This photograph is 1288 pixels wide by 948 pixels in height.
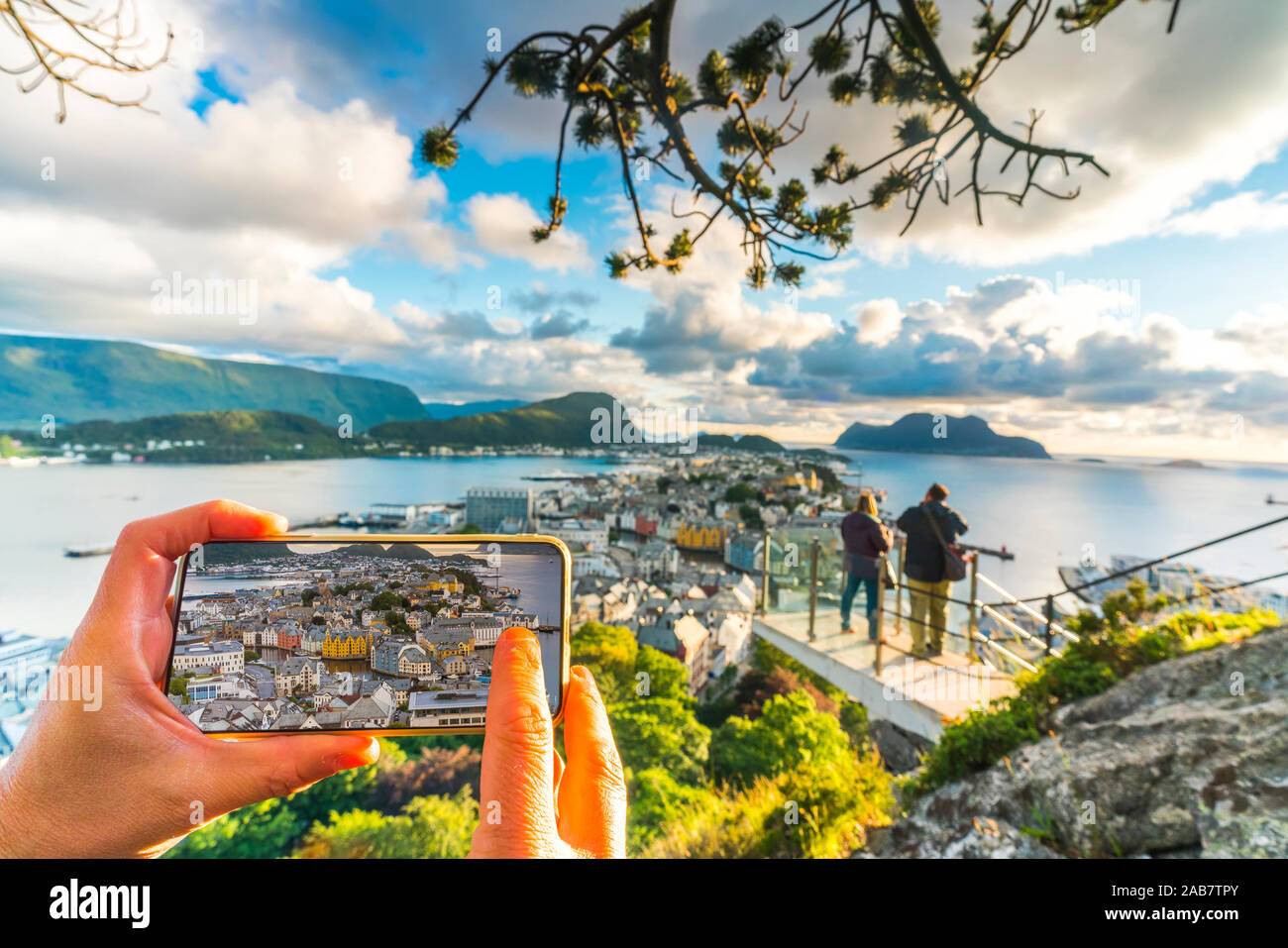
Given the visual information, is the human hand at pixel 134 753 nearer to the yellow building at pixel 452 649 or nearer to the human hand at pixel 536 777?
the yellow building at pixel 452 649

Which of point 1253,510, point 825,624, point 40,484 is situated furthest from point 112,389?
point 1253,510

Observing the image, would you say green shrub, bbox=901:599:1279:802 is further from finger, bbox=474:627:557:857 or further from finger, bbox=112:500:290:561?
finger, bbox=112:500:290:561

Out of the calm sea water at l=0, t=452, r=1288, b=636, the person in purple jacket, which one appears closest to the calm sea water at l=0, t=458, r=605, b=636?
the calm sea water at l=0, t=452, r=1288, b=636

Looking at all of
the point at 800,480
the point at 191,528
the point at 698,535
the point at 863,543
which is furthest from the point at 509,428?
the point at 191,528

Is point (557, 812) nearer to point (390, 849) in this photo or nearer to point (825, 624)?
point (825, 624)

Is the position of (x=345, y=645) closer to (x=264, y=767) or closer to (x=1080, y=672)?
(x=264, y=767)

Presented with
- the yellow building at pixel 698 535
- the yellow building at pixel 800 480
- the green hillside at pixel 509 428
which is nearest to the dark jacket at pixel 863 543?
the yellow building at pixel 698 535

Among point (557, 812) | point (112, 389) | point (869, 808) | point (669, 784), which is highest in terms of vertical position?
point (112, 389)
